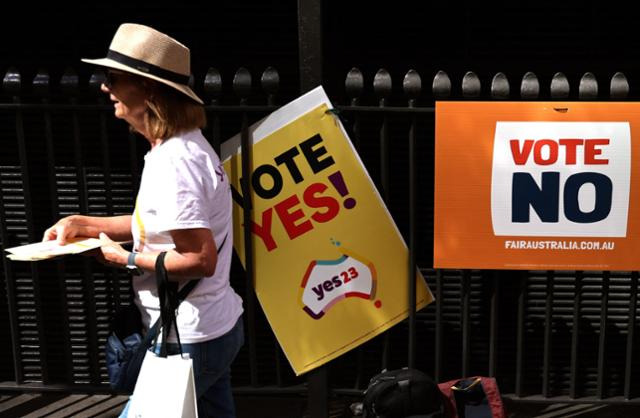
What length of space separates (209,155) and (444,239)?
159 cm

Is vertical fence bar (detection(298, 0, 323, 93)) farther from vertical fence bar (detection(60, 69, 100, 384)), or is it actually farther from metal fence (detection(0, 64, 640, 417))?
vertical fence bar (detection(60, 69, 100, 384))

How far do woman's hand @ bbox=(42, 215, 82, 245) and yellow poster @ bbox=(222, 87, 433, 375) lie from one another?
1.09 metres

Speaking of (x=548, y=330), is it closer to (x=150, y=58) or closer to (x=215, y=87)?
(x=215, y=87)

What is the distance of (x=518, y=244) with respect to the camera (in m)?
4.28

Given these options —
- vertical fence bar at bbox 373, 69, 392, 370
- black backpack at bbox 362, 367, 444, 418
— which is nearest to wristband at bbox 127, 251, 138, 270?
black backpack at bbox 362, 367, 444, 418

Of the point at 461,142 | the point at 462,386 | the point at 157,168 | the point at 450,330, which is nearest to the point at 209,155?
the point at 157,168

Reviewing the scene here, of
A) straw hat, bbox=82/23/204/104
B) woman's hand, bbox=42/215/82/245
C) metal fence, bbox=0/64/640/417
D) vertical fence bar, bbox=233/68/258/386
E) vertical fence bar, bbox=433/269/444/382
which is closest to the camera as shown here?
straw hat, bbox=82/23/204/104

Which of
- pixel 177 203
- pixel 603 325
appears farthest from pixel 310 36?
pixel 603 325

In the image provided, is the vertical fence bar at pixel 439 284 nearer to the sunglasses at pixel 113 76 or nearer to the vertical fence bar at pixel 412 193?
the vertical fence bar at pixel 412 193

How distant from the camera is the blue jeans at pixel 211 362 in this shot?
3193mm

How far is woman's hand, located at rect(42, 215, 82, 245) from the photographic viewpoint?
131 inches

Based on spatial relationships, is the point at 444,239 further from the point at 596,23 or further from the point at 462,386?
the point at 596,23

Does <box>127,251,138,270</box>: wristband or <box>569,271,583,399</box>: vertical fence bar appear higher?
<box>127,251,138,270</box>: wristband

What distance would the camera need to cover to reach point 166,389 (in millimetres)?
3037
